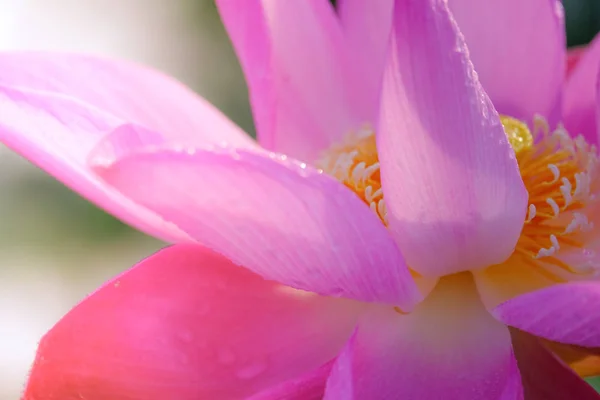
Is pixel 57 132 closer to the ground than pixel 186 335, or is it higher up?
higher up

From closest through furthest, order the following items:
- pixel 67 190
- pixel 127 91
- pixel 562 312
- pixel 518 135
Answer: pixel 562 312 → pixel 127 91 → pixel 518 135 → pixel 67 190

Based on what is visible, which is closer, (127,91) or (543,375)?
(543,375)

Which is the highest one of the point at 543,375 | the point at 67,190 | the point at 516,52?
the point at 516,52

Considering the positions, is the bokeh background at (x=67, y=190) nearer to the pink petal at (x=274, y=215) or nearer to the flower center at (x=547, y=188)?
the flower center at (x=547, y=188)

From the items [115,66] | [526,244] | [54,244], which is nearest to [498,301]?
[526,244]

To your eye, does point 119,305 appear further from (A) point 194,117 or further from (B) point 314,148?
(B) point 314,148

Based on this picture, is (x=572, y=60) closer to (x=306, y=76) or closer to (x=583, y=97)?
(x=583, y=97)

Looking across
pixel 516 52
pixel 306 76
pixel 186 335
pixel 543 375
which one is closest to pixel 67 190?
pixel 306 76
